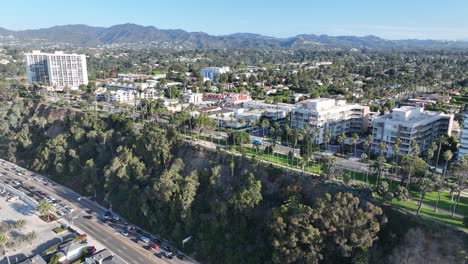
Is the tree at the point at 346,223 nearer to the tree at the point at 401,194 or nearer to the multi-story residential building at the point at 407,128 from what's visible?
the tree at the point at 401,194

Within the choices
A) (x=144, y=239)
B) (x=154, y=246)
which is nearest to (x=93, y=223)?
(x=144, y=239)

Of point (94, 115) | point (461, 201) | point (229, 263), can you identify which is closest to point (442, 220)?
point (461, 201)

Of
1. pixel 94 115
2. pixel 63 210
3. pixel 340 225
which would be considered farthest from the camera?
pixel 94 115

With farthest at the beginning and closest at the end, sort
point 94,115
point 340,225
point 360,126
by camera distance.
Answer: point 94,115, point 360,126, point 340,225

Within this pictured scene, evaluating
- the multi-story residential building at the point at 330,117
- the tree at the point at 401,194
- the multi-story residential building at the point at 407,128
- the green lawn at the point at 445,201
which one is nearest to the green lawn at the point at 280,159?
the multi-story residential building at the point at 330,117

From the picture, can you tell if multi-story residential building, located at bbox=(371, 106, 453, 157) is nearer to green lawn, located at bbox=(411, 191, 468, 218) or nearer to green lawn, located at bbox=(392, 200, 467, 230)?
green lawn, located at bbox=(411, 191, 468, 218)

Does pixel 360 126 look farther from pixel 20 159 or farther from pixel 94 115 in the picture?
pixel 20 159

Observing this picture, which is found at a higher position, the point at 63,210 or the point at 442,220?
the point at 442,220

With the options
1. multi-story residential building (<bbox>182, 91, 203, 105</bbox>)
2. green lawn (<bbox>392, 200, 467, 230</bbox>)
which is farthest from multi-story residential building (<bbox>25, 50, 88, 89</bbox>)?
green lawn (<bbox>392, 200, 467, 230</bbox>)
